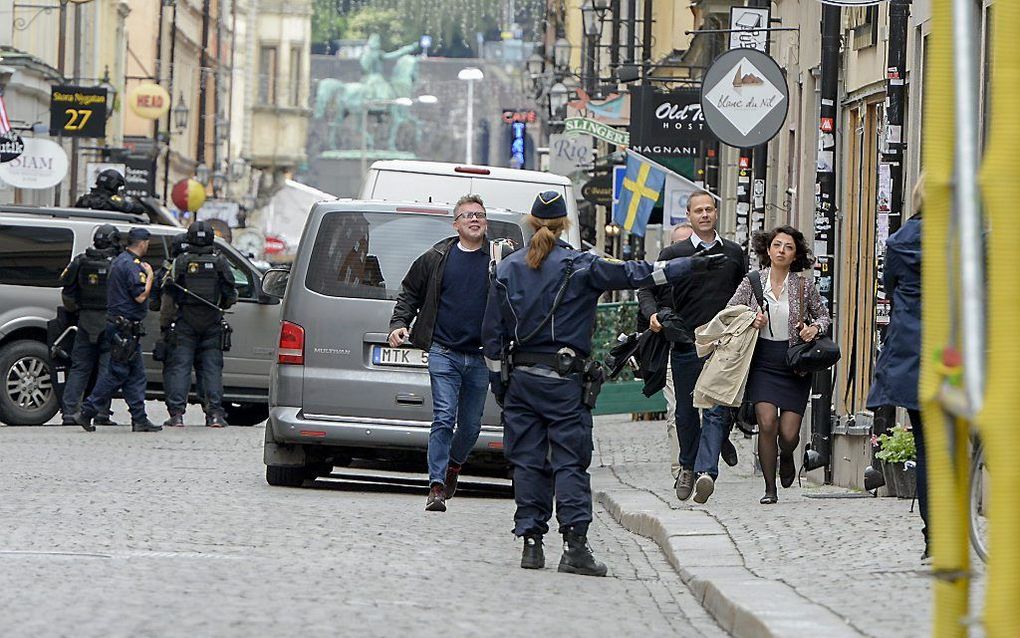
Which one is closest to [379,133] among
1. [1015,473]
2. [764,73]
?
[764,73]

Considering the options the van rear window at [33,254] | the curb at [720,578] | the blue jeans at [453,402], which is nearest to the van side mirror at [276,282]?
the curb at [720,578]

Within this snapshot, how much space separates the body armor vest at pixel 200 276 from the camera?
68.8 ft

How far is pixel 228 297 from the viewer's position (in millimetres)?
21188

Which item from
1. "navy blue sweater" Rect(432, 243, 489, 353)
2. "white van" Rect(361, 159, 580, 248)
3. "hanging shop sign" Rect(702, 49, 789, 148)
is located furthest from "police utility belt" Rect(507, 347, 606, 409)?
"white van" Rect(361, 159, 580, 248)

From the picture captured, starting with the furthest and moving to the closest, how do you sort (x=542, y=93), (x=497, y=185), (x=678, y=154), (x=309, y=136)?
(x=309, y=136)
(x=542, y=93)
(x=678, y=154)
(x=497, y=185)

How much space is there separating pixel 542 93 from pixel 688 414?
126 ft

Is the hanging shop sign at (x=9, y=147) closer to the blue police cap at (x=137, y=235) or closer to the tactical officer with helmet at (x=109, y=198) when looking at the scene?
the tactical officer with helmet at (x=109, y=198)

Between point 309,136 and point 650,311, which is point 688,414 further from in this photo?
point 309,136

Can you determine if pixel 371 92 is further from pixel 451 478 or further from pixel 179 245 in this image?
pixel 451 478

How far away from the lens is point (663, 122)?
1069 inches

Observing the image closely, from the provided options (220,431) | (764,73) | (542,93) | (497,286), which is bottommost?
(220,431)

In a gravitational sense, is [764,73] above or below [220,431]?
above

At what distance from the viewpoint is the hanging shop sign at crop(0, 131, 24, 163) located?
32.2m

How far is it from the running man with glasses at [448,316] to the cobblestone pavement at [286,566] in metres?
0.55
